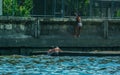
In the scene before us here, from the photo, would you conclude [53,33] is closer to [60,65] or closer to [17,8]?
[17,8]

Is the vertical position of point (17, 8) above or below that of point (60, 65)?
above

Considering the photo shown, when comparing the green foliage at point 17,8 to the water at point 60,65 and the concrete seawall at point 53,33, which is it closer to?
the concrete seawall at point 53,33

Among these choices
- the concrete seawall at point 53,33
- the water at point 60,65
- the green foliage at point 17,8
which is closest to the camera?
the water at point 60,65

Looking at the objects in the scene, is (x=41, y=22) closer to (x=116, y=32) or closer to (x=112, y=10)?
(x=116, y=32)

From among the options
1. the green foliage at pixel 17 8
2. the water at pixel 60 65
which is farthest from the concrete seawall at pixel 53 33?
the green foliage at pixel 17 8

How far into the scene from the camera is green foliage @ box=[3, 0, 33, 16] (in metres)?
46.6

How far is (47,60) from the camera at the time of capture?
34.3 metres

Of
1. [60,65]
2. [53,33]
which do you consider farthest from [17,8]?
[60,65]

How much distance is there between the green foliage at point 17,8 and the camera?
46569mm

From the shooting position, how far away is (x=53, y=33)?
40875 millimetres

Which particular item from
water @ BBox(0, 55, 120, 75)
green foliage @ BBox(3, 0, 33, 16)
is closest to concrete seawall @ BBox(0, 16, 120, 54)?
water @ BBox(0, 55, 120, 75)

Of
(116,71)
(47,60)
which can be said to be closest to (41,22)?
(47,60)

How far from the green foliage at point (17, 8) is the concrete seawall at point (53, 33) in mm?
5555

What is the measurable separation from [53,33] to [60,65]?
1023cm
